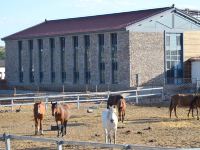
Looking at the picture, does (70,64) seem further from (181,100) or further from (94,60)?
(181,100)

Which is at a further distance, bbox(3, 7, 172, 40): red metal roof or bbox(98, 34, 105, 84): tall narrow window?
bbox(98, 34, 105, 84): tall narrow window

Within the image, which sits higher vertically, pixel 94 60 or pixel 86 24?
pixel 86 24

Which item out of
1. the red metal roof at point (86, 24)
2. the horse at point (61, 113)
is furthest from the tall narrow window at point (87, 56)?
the horse at point (61, 113)

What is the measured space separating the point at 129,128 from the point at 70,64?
34.4 meters

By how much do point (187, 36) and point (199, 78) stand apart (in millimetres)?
5665

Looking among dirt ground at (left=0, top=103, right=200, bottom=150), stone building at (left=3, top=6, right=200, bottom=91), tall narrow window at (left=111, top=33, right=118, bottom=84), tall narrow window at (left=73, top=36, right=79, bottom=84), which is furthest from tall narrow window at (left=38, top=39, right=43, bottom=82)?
dirt ground at (left=0, top=103, right=200, bottom=150)

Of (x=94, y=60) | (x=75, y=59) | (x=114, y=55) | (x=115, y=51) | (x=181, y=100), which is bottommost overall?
(x=181, y=100)

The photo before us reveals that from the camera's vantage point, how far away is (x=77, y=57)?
56.4 metres

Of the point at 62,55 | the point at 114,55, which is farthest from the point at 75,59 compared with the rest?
the point at 114,55

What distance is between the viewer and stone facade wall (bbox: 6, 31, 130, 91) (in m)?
51.4

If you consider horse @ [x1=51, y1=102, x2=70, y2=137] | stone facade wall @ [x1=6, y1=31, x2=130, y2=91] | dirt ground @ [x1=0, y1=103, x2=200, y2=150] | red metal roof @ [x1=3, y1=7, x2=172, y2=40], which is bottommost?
dirt ground @ [x1=0, y1=103, x2=200, y2=150]

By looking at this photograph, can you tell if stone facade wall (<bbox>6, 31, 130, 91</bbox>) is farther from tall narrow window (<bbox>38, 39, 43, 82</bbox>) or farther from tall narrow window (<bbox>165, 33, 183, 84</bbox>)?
tall narrow window (<bbox>165, 33, 183, 84</bbox>)

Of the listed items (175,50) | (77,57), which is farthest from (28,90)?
(175,50)

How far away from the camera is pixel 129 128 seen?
23016 mm
